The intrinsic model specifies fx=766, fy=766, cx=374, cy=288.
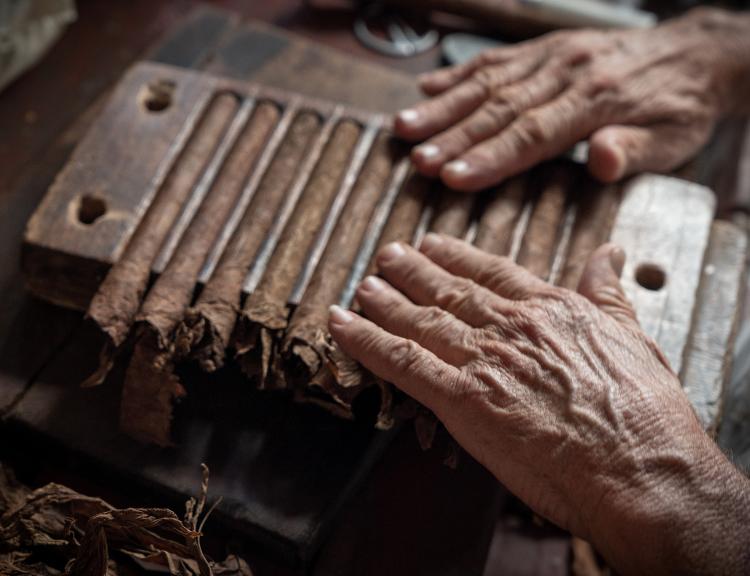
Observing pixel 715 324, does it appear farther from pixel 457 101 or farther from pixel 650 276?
pixel 457 101

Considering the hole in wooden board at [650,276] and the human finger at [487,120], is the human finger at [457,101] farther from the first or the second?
the hole in wooden board at [650,276]

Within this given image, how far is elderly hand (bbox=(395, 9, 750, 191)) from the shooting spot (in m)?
1.68

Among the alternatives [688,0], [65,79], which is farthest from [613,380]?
[688,0]

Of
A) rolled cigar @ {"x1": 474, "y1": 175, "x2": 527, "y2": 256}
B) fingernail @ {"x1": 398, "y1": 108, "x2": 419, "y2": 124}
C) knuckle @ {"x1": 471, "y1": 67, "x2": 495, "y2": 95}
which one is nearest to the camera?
rolled cigar @ {"x1": 474, "y1": 175, "x2": 527, "y2": 256}

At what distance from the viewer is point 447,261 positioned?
59.3 inches

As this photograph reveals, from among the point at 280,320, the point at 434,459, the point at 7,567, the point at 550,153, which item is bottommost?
the point at 434,459

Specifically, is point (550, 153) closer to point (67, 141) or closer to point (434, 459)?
point (434, 459)

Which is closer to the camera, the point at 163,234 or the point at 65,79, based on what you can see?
the point at 163,234

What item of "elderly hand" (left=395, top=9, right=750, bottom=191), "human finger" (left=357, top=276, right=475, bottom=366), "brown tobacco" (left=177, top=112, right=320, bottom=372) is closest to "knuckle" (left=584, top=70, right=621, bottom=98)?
"elderly hand" (left=395, top=9, right=750, bottom=191)

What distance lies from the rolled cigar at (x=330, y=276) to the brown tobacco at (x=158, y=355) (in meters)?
0.21

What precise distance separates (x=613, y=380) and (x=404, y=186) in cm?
65

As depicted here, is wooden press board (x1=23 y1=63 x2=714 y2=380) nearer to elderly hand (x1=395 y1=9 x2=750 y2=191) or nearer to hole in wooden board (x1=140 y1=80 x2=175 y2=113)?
hole in wooden board (x1=140 y1=80 x2=175 y2=113)

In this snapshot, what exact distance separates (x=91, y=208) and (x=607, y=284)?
3.52 ft

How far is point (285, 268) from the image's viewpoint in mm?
1518
